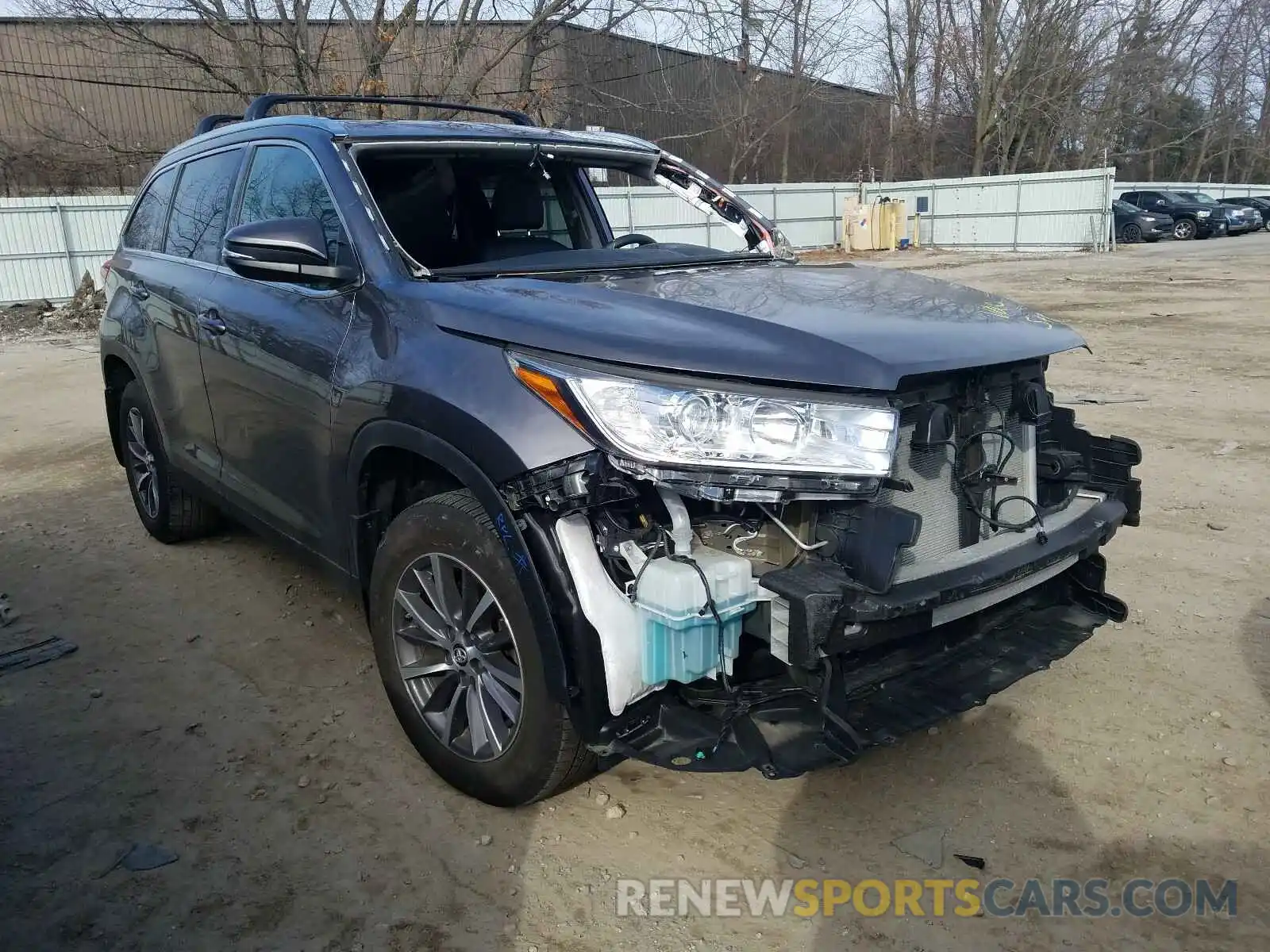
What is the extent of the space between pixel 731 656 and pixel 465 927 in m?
0.94

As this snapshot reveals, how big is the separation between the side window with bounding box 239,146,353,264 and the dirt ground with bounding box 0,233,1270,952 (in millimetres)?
1633

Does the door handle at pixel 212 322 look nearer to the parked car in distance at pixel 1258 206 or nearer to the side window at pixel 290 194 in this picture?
the side window at pixel 290 194

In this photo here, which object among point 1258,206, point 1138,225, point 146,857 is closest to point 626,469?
point 146,857

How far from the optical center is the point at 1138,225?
99.5 ft

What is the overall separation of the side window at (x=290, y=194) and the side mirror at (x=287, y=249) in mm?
65

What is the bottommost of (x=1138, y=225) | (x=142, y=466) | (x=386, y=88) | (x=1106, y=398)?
(x=1106, y=398)

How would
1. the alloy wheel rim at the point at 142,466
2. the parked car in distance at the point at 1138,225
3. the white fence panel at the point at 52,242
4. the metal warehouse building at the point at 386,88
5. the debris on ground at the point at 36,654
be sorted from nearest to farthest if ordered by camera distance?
the debris on ground at the point at 36,654, the alloy wheel rim at the point at 142,466, the white fence panel at the point at 52,242, the metal warehouse building at the point at 386,88, the parked car in distance at the point at 1138,225

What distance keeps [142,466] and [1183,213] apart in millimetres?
34399

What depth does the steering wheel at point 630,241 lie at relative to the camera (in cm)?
412

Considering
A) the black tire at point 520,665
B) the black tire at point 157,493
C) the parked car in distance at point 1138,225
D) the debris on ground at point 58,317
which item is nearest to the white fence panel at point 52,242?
the debris on ground at point 58,317

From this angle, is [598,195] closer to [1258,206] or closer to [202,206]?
[202,206]

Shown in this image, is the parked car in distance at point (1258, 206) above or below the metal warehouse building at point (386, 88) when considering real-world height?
below

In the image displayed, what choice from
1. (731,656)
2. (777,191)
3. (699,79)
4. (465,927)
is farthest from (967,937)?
(699,79)

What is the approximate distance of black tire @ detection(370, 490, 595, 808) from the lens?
8.05 feet
